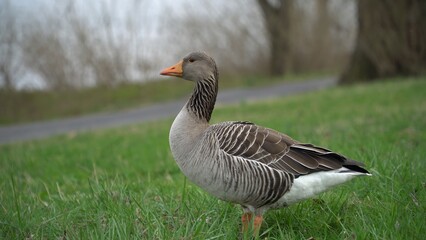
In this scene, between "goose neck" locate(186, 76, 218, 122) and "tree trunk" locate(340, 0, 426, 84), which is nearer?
"goose neck" locate(186, 76, 218, 122)

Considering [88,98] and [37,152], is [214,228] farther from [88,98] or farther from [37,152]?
[88,98]

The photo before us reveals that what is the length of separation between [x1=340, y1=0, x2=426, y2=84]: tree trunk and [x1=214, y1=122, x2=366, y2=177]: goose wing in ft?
43.2

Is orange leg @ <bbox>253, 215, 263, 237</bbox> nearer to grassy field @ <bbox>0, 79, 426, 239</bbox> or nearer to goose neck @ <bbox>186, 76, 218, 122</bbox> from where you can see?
grassy field @ <bbox>0, 79, 426, 239</bbox>

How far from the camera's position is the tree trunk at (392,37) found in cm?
1518

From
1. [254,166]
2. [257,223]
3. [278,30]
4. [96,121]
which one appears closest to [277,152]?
[254,166]

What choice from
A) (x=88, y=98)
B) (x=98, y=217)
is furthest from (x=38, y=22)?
(x=98, y=217)

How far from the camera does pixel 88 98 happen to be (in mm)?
20141

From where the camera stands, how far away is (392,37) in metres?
15.5

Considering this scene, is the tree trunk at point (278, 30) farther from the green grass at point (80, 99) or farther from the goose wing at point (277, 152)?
the goose wing at point (277, 152)

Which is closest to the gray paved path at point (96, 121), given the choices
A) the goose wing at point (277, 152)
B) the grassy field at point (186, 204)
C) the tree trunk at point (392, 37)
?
the tree trunk at point (392, 37)

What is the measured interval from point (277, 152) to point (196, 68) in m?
1.05

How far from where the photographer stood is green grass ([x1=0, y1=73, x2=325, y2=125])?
18.6 meters

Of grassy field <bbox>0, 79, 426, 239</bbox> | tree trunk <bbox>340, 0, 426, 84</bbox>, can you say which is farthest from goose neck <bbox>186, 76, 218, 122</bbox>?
tree trunk <bbox>340, 0, 426, 84</bbox>

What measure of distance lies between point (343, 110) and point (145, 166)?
555cm
